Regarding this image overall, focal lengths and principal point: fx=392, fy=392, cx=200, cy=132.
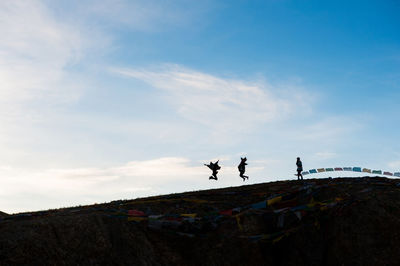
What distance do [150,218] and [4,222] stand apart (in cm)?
660

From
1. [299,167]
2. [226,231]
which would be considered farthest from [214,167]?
[226,231]

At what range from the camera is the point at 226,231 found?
65.7 feet

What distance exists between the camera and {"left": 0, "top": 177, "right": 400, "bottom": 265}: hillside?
16577mm

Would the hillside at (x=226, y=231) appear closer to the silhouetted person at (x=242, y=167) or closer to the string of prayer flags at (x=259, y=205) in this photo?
the string of prayer flags at (x=259, y=205)

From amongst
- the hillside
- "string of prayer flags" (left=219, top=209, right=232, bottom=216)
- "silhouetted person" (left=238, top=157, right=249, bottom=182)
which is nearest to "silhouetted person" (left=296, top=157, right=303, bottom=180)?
"silhouetted person" (left=238, top=157, right=249, bottom=182)

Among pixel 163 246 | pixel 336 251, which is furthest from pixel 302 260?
pixel 163 246

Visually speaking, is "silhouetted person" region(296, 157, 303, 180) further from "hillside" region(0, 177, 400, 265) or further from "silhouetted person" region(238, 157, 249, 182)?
"hillside" region(0, 177, 400, 265)

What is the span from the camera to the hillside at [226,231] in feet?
54.4

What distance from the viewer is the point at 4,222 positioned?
17516 mm

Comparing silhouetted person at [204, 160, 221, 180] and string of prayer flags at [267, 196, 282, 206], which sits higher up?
silhouetted person at [204, 160, 221, 180]

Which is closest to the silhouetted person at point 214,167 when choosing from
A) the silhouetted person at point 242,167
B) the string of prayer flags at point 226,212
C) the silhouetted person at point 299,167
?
the silhouetted person at point 242,167

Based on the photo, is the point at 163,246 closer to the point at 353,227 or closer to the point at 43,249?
the point at 43,249

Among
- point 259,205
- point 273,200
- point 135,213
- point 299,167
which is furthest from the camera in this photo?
point 299,167

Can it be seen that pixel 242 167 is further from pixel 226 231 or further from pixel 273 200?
pixel 226 231
